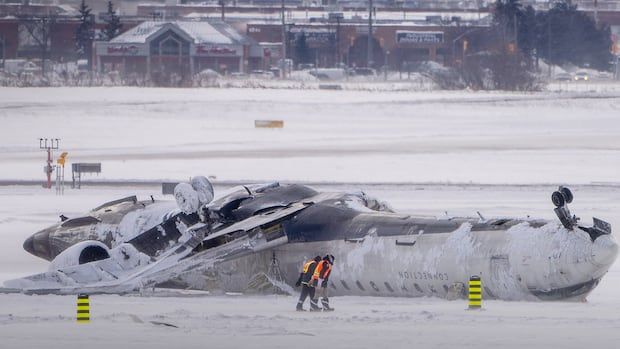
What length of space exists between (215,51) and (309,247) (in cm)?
12807

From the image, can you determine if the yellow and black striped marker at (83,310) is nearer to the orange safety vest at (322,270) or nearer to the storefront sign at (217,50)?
the orange safety vest at (322,270)

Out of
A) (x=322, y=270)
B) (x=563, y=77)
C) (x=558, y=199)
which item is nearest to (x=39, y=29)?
(x=563, y=77)

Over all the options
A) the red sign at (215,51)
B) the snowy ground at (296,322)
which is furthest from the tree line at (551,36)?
the snowy ground at (296,322)

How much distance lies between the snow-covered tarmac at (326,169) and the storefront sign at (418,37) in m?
62.7

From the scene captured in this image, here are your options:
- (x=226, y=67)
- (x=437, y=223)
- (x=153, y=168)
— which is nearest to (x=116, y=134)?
(x=153, y=168)

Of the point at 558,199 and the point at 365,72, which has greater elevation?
the point at 365,72

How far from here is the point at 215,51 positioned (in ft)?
505

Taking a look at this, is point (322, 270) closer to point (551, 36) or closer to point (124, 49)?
point (124, 49)

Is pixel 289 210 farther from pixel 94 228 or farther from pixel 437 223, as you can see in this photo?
pixel 94 228

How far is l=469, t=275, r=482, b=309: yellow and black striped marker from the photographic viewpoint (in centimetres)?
2484

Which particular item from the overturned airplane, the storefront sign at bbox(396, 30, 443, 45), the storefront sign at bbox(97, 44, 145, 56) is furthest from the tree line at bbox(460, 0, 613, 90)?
the overturned airplane

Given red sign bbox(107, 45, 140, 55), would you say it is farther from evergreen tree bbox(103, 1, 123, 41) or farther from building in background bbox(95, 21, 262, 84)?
evergreen tree bbox(103, 1, 123, 41)

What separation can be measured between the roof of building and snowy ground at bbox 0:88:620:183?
145 feet

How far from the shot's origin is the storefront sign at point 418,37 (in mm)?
170250
